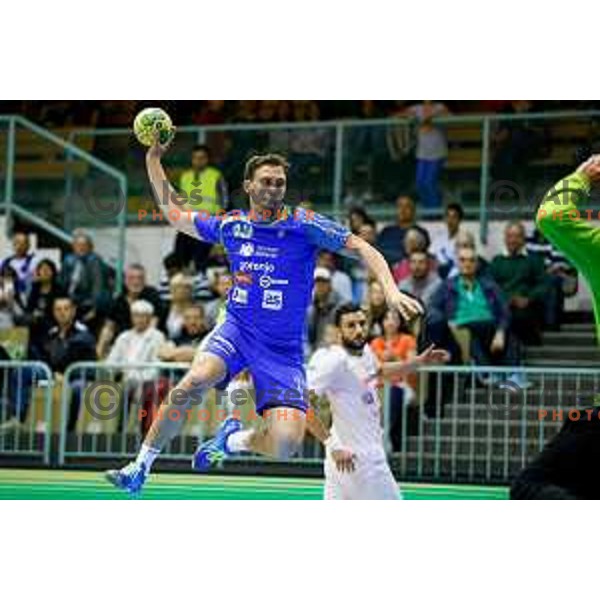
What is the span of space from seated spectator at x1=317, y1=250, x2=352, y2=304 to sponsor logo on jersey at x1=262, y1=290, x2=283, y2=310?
21.5 feet

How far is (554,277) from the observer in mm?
17562

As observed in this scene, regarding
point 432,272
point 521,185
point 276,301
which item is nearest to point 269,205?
point 276,301

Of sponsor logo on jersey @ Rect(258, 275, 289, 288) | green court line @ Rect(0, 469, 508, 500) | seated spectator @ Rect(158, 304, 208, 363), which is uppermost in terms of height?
sponsor logo on jersey @ Rect(258, 275, 289, 288)

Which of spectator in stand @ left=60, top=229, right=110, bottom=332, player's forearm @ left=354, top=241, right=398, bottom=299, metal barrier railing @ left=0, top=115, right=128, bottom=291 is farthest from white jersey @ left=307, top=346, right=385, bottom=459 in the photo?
metal barrier railing @ left=0, top=115, right=128, bottom=291

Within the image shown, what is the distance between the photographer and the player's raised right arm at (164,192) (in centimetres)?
1071

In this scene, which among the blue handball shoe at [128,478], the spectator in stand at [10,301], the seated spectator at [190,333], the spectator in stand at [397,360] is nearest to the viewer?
the blue handball shoe at [128,478]

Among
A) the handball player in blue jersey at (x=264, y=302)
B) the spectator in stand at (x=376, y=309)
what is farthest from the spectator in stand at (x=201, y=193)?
the handball player in blue jersey at (x=264, y=302)

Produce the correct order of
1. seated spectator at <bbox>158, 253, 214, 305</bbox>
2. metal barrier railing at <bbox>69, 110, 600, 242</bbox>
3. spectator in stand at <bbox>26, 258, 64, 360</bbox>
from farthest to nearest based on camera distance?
metal barrier railing at <bbox>69, 110, 600, 242</bbox>
seated spectator at <bbox>158, 253, 214, 305</bbox>
spectator in stand at <bbox>26, 258, 64, 360</bbox>

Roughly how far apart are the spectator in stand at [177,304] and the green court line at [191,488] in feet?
8.23

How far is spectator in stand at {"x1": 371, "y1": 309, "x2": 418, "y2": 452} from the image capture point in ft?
52.0

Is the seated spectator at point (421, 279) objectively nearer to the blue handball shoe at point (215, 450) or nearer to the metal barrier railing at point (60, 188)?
the metal barrier railing at point (60, 188)

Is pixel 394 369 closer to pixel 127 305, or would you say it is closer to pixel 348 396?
pixel 348 396

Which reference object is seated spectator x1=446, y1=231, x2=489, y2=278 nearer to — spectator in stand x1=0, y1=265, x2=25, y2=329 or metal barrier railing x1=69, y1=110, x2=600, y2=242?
metal barrier railing x1=69, y1=110, x2=600, y2=242

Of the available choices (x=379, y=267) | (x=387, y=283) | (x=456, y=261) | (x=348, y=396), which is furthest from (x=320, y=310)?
(x=387, y=283)
